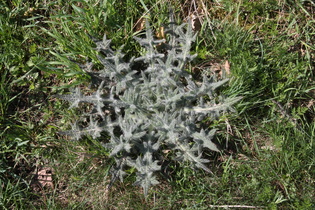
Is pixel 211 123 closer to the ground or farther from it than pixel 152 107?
closer to the ground

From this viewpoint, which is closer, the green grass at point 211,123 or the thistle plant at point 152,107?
the thistle plant at point 152,107

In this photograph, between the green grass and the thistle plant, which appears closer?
the thistle plant

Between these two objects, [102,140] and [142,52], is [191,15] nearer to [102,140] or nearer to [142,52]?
[142,52]

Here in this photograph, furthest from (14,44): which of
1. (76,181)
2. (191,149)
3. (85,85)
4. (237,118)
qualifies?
(237,118)

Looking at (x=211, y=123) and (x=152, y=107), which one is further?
(x=211, y=123)
